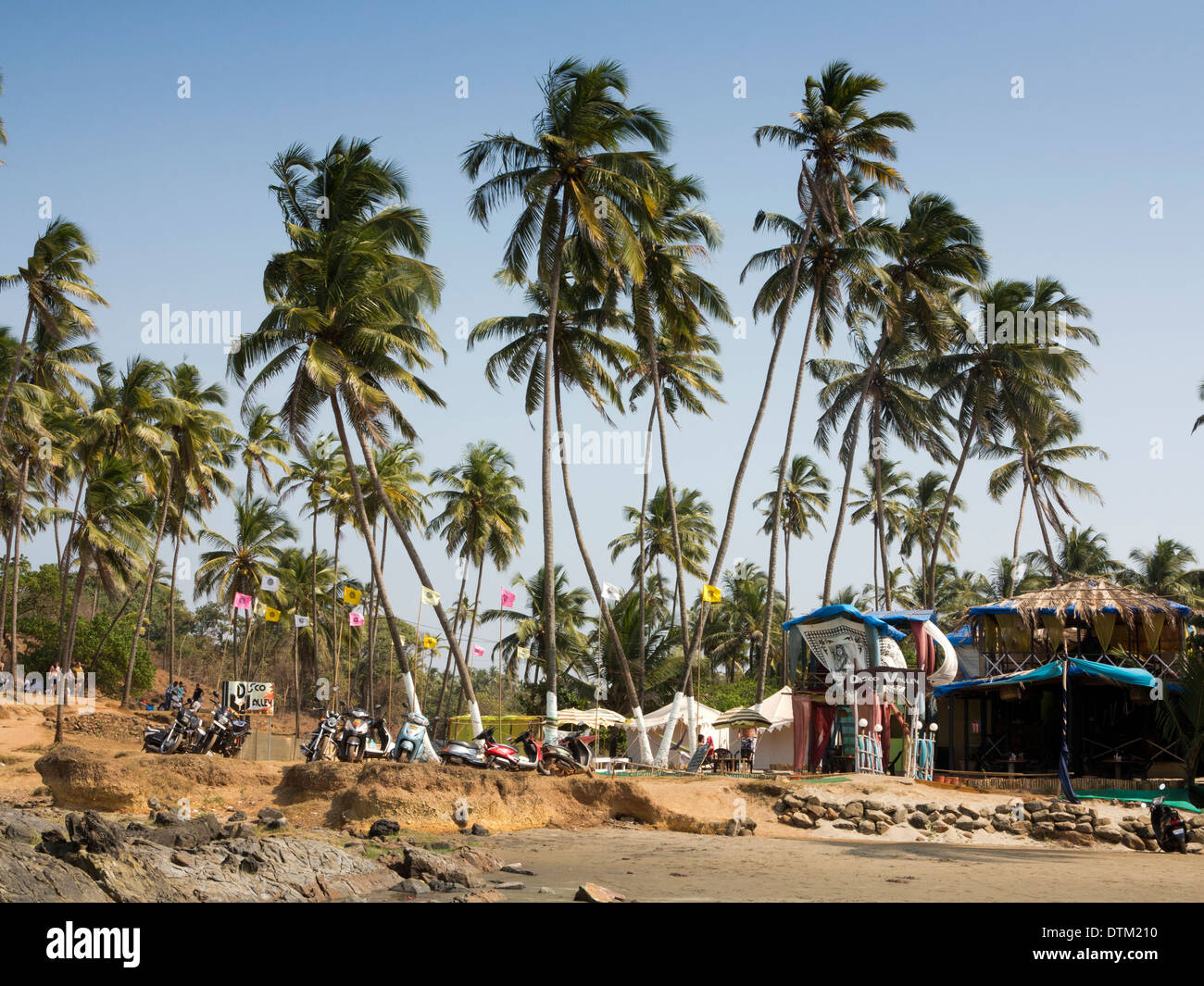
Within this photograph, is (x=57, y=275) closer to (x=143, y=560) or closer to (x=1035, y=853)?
(x=143, y=560)

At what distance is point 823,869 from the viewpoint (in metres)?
13.5

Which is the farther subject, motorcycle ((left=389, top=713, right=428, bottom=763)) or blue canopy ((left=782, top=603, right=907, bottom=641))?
blue canopy ((left=782, top=603, right=907, bottom=641))

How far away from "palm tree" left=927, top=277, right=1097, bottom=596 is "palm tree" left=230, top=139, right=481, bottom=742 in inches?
824

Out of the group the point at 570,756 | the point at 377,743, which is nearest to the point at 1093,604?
the point at 570,756

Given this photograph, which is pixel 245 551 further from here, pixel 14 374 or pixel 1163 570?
pixel 1163 570

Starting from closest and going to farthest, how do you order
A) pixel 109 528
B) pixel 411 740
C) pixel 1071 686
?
pixel 411 740 < pixel 1071 686 < pixel 109 528

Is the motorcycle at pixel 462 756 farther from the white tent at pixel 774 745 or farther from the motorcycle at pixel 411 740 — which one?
the white tent at pixel 774 745

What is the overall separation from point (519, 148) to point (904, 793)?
655 inches

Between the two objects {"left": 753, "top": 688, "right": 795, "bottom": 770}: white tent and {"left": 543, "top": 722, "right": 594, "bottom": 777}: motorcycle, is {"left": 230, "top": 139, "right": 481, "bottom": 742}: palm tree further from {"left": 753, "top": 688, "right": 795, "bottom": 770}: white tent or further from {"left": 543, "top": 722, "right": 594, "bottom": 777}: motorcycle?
{"left": 753, "top": 688, "right": 795, "bottom": 770}: white tent

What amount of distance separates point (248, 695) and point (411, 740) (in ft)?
33.3

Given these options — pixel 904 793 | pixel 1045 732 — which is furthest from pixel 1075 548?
pixel 904 793

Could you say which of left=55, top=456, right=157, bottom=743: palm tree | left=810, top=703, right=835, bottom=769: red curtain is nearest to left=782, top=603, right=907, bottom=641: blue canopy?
left=810, top=703, right=835, bottom=769: red curtain

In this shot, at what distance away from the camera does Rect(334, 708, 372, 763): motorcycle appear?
1961cm
